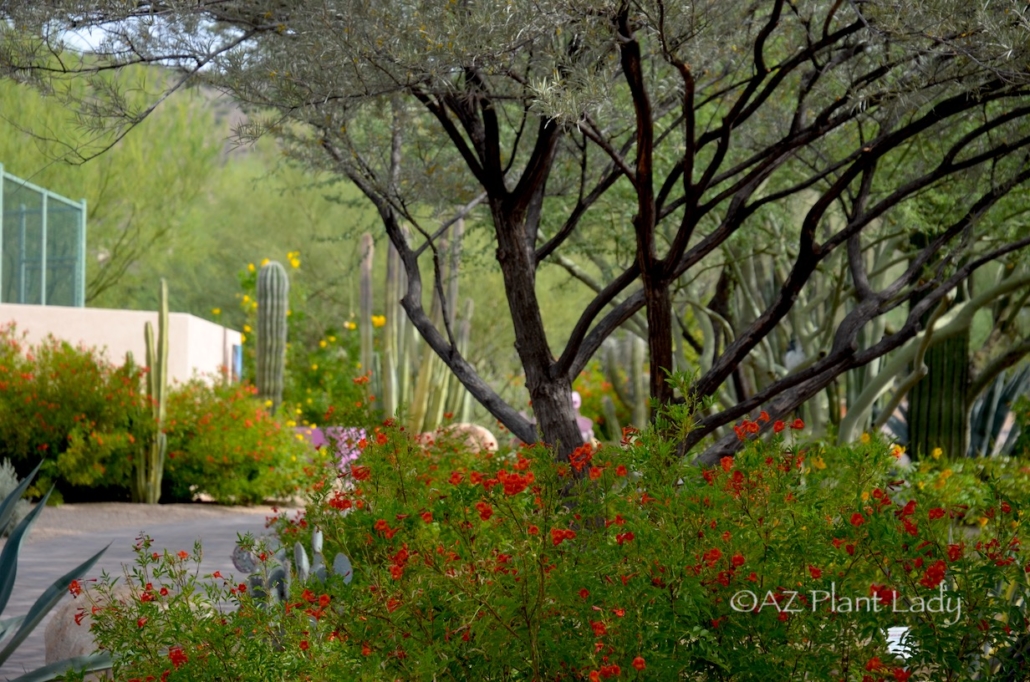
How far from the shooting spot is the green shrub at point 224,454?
11.6 meters

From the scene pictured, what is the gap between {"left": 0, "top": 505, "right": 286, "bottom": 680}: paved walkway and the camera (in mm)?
6133

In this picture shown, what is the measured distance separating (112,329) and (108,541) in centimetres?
525

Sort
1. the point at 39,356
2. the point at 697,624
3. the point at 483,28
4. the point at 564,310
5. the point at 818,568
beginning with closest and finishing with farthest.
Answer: the point at 697,624, the point at 818,568, the point at 483,28, the point at 39,356, the point at 564,310

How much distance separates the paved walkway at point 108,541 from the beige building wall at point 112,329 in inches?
99.4

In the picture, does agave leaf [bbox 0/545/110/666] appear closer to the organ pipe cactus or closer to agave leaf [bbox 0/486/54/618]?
agave leaf [bbox 0/486/54/618]

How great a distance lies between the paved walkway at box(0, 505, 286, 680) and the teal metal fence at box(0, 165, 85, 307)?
14.5ft

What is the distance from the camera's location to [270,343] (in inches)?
585

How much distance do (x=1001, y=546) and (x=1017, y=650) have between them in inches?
11.3

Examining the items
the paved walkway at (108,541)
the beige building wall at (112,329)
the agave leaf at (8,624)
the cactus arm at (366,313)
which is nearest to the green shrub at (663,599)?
the agave leaf at (8,624)

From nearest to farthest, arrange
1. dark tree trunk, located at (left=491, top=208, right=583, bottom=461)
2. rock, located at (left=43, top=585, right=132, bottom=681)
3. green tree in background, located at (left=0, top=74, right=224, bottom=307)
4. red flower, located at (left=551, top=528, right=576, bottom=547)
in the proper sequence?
red flower, located at (left=551, top=528, right=576, bottom=547) < rock, located at (left=43, top=585, right=132, bottom=681) < dark tree trunk, located at (left=491, top=208, right=583, bottom=461) < green tree in background, located at (left=0, top=74, right=224, bottom=307)

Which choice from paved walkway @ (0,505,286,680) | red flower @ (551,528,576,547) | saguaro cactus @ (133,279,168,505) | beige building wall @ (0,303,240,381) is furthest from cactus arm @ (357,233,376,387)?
red flower @ (551,528,576,547)

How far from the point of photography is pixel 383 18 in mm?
4441

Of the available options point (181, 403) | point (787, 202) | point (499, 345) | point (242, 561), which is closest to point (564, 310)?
point (499, 345)

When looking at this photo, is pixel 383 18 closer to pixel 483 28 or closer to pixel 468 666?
pixel 483 28
